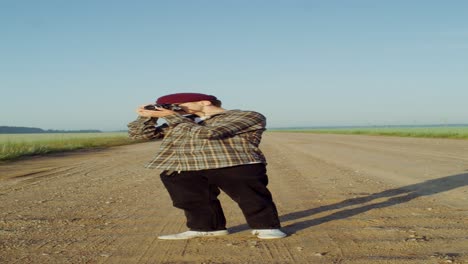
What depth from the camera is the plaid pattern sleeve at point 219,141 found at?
4398mm

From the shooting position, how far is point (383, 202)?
271 inches

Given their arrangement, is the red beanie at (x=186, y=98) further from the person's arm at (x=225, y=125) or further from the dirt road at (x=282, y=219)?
the dirt road at (x=282, y=219)

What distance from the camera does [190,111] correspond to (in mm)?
4621

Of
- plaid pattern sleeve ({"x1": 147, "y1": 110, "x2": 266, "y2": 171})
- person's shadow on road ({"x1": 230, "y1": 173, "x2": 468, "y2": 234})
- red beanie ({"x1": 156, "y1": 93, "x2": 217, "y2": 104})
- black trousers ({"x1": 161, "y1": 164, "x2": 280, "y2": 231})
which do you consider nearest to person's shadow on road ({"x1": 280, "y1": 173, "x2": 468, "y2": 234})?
person's shadow on road ({"x1": 230, "y1": 173, "x2": 468, "y2": 234})

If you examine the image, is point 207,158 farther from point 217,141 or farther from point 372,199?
point 372,199

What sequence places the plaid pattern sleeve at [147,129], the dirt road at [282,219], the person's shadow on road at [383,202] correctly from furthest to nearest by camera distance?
1. the person's shadow on road at [383,202]
2. the plaid pattern sleeve at [147,129]
3. the dirt road at [282,219]

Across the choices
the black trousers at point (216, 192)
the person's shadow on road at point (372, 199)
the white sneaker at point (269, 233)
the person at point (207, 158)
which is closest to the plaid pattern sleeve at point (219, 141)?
the person at point (207, 158)

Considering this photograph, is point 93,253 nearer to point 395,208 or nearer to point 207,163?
point 207,163

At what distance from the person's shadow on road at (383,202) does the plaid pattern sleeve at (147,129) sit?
1.57 meters

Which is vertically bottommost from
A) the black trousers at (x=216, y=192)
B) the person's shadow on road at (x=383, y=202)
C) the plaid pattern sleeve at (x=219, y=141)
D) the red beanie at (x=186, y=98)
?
the person's shadow on road at (x=383, y=202)

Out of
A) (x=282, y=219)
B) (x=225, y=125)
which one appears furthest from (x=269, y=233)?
(x=282, y=219)

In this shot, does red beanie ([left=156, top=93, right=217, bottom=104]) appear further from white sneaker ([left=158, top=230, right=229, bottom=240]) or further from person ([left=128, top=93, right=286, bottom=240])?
white sneaker ([left=158, top=230, right=229, bottom=240])

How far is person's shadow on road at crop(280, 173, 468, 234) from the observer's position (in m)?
5.63

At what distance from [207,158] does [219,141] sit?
0.59 ft
